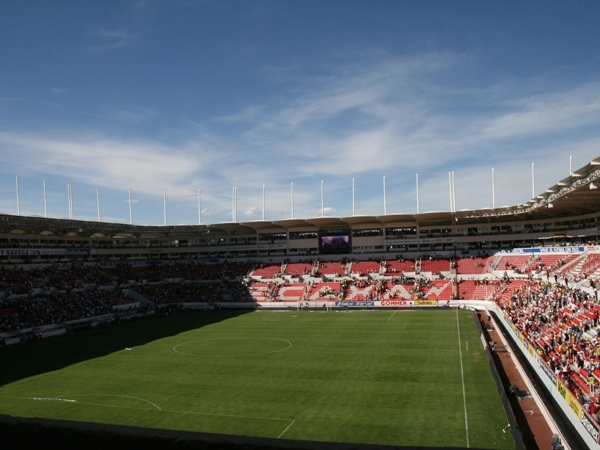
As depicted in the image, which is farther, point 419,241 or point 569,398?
point 419,241

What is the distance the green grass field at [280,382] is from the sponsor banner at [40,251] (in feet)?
62.4

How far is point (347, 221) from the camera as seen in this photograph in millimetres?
69750

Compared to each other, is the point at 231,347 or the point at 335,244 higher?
the point at 335,244

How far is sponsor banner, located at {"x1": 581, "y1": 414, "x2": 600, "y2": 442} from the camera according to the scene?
15.0 metres

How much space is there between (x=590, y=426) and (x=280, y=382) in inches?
558

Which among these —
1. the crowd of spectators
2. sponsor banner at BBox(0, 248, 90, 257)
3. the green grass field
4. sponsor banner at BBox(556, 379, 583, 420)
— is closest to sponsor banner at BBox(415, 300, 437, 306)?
the green grass field

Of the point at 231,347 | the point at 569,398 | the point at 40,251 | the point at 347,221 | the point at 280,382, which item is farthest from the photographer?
the point at 347,221

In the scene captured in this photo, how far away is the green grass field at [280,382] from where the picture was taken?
1880 centimetres

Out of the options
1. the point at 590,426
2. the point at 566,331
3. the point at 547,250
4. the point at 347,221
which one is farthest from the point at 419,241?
the point at 590,426

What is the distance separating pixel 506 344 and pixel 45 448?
107 ft

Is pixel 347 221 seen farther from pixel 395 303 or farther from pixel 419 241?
pixel 395 303

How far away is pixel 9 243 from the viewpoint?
57.8 m

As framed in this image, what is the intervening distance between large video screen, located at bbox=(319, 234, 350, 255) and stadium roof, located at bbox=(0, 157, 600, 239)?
1487mm

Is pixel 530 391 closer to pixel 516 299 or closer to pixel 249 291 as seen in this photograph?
pixel 516 299
